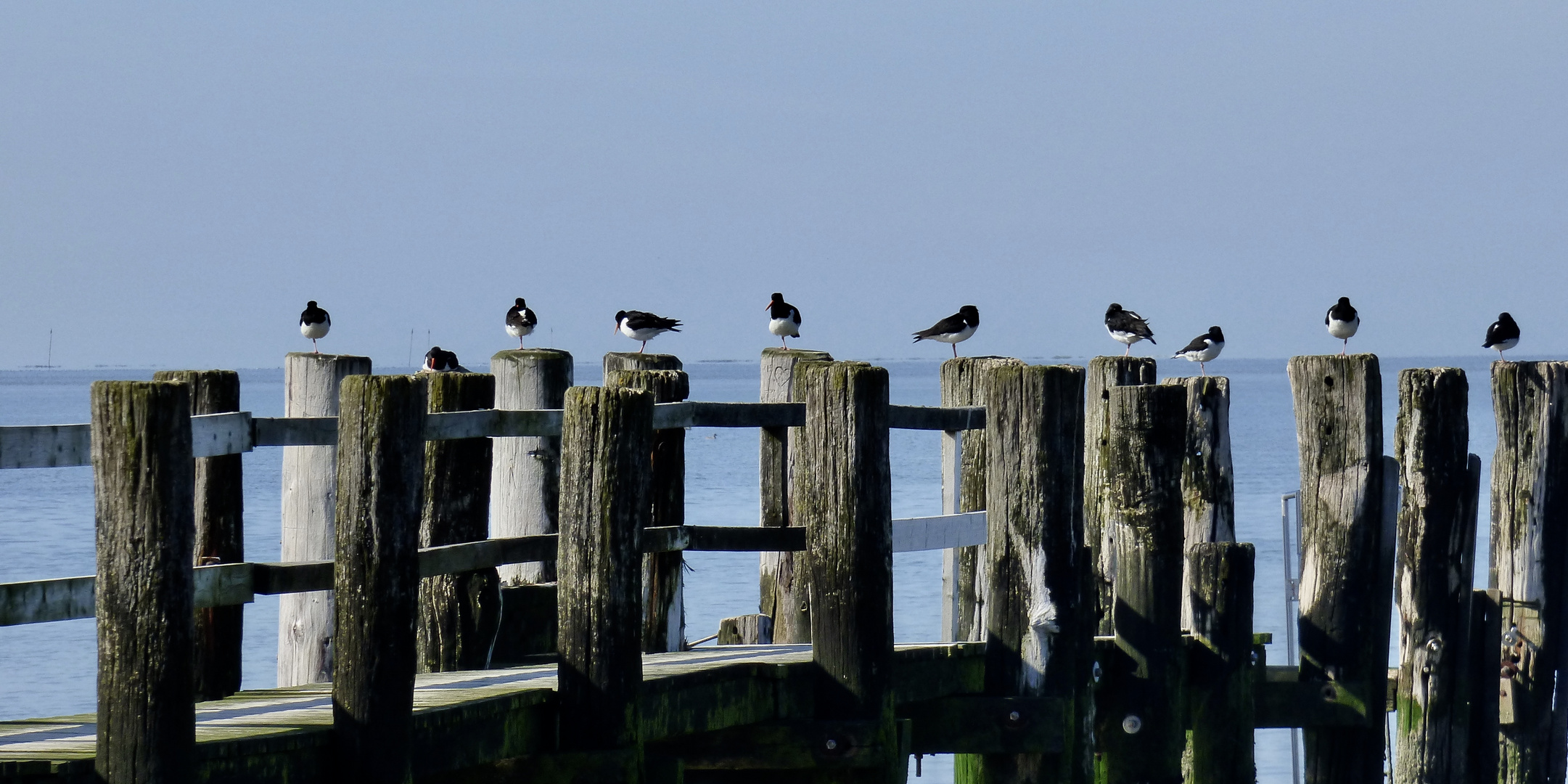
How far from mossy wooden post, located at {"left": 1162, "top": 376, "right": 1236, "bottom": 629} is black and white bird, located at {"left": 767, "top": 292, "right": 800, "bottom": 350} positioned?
11.4 meters

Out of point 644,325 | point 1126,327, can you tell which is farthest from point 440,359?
point 1126,327

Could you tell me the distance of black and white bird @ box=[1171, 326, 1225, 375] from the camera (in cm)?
2331

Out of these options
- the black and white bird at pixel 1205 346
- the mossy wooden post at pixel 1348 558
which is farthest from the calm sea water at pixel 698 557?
the mossy wooden post at pixel 1348 558

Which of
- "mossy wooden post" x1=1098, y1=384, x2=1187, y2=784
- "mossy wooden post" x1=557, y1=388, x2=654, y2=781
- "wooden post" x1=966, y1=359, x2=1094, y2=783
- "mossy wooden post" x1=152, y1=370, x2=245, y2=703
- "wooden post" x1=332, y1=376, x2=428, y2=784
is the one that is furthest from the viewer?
"mossy wooden post" x1=1098, y1=384, x2=1187, y2=784

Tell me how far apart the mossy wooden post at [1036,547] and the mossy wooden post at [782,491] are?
4.72 ft

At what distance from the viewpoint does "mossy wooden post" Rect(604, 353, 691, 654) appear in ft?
26.2

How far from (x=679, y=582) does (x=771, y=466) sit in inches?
40.3

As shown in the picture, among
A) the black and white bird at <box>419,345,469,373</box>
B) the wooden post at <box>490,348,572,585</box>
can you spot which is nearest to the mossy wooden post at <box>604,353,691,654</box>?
the wooden post at <box>490,348,572,585</box>

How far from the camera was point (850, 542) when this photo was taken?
7301 millimetres

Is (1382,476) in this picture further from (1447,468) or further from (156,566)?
(156,566)

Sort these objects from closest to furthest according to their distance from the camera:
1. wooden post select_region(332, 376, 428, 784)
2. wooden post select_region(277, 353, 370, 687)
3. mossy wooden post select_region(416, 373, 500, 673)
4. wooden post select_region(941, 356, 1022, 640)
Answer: wooden post select_region(332, 376, 428, 784), mossy wooden post select_region(416, 373, 500, 673), wooden post select_region(277, 353, 370, 687), wooden post select_region(941, 356, 1022, 640)

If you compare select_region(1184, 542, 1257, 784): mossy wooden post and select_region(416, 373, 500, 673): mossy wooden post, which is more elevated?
select_region(416, 373, 500, 673): mossy wooden post

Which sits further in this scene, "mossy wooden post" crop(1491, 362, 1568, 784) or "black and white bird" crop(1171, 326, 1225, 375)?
"black and white bird" crop(1171, 326, 1225, 375)

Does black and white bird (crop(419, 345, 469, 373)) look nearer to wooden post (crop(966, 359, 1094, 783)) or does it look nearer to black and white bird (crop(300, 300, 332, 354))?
black and white bird (crop(300, 300, 332, 354))
